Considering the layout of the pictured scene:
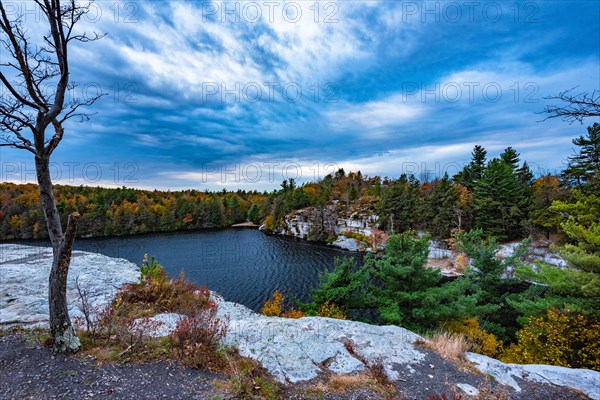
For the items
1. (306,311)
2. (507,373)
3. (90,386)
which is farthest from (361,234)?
(90,386)

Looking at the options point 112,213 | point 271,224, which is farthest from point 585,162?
point 112,213

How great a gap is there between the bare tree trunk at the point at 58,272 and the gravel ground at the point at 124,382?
0.98 feet

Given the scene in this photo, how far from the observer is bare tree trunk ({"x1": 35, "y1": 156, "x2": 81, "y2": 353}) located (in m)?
4.95

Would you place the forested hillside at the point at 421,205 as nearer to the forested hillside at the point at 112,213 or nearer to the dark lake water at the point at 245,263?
the forested hillside at the point at 112,213

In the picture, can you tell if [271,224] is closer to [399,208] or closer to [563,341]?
[399,208]

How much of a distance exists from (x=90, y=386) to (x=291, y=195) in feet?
230

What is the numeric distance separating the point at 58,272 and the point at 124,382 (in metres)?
2.43

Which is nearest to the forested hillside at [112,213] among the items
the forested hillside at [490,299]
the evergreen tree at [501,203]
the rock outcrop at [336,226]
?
the rock outcrop at [336,226]

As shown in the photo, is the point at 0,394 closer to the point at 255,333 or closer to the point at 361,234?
the point at 255,333

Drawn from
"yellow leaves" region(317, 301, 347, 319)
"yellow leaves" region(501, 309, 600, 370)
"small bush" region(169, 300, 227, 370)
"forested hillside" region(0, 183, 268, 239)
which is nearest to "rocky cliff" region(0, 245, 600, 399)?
"small bush" region(169, 300, 227, 370)

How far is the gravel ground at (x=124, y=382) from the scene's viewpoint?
13.8 feet

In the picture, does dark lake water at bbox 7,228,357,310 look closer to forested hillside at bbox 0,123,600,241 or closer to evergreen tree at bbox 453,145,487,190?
forested hillside at bbox 0,123,600,241

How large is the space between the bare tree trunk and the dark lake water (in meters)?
17.6

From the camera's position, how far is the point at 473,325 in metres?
14.2
